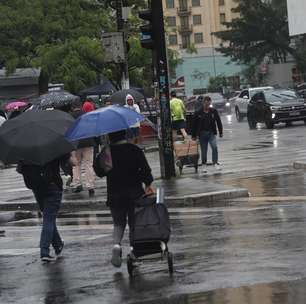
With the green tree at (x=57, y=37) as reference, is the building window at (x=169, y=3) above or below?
above

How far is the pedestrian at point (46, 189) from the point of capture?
364 inches

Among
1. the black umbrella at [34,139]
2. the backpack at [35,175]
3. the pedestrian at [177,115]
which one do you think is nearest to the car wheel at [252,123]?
the pedestrian at [177,115]

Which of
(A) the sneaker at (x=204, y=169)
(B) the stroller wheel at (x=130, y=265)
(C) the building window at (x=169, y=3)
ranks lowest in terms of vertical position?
(A) the sneaker at (x=204, y=169)

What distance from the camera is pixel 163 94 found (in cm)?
1627

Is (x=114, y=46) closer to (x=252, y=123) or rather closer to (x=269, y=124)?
(x=269, y=124)

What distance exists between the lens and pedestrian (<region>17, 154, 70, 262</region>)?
9.26m

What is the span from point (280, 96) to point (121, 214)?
27.8 m

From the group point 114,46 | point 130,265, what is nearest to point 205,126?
point 114,46

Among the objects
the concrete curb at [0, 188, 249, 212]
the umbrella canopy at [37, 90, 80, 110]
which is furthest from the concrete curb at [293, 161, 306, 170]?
the umbrella canopy at [37, 90, 80, 110]

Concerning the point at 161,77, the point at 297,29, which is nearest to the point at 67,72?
the point at 297,29

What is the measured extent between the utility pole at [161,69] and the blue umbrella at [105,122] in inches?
299

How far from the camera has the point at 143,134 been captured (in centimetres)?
3203

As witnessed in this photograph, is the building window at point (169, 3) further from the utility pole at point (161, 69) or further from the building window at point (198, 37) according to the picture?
the utility pole at point (161, 69)

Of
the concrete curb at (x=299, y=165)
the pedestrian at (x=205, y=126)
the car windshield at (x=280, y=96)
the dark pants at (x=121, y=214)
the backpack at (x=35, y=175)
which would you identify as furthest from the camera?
the car windshield at (x=280, y=96)
